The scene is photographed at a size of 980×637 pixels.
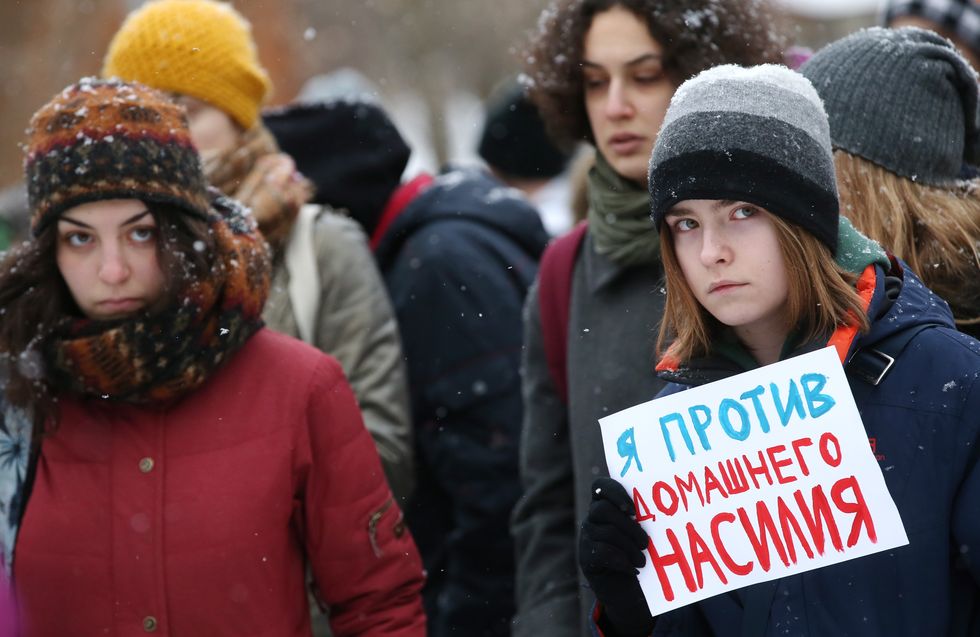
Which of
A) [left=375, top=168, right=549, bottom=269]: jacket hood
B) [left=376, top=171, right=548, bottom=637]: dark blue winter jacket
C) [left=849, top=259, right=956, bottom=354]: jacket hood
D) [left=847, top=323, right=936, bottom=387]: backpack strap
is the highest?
[left=375, top=168, right=549, bottom=269]: jacket hood

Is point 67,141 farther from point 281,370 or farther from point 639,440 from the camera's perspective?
point 639,440

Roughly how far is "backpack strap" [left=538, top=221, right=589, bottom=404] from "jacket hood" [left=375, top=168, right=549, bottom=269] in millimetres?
902

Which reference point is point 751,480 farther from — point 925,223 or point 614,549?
point 925,223

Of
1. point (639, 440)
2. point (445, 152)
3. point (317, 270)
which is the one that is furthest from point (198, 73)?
point (445, 152)

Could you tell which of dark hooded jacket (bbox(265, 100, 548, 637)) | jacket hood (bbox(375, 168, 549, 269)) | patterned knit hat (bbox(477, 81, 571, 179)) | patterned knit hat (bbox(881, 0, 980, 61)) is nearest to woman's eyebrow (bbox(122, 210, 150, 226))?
dark hooded jacket (bbox(265, 100, 548, 637))

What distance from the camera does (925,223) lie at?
265 cm

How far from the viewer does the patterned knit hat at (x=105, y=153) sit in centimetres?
276

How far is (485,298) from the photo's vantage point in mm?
4062

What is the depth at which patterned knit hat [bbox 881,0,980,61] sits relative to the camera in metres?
4.94

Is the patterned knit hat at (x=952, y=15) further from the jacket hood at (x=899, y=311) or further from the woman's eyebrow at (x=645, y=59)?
the jacket hood at (x=899, y=311)

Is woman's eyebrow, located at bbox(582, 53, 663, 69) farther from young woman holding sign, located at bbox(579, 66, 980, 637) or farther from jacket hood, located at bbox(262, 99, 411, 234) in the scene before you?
jacket hood, located at bbox(262, 99, 411, 234)

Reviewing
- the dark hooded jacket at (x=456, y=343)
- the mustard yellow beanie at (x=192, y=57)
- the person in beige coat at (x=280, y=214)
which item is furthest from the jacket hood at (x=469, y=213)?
the mustard yellow beanie at (x=192, y=57)

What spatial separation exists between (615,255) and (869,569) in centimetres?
118

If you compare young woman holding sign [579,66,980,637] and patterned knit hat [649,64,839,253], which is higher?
patterned knit hat [649,64,839,253]
